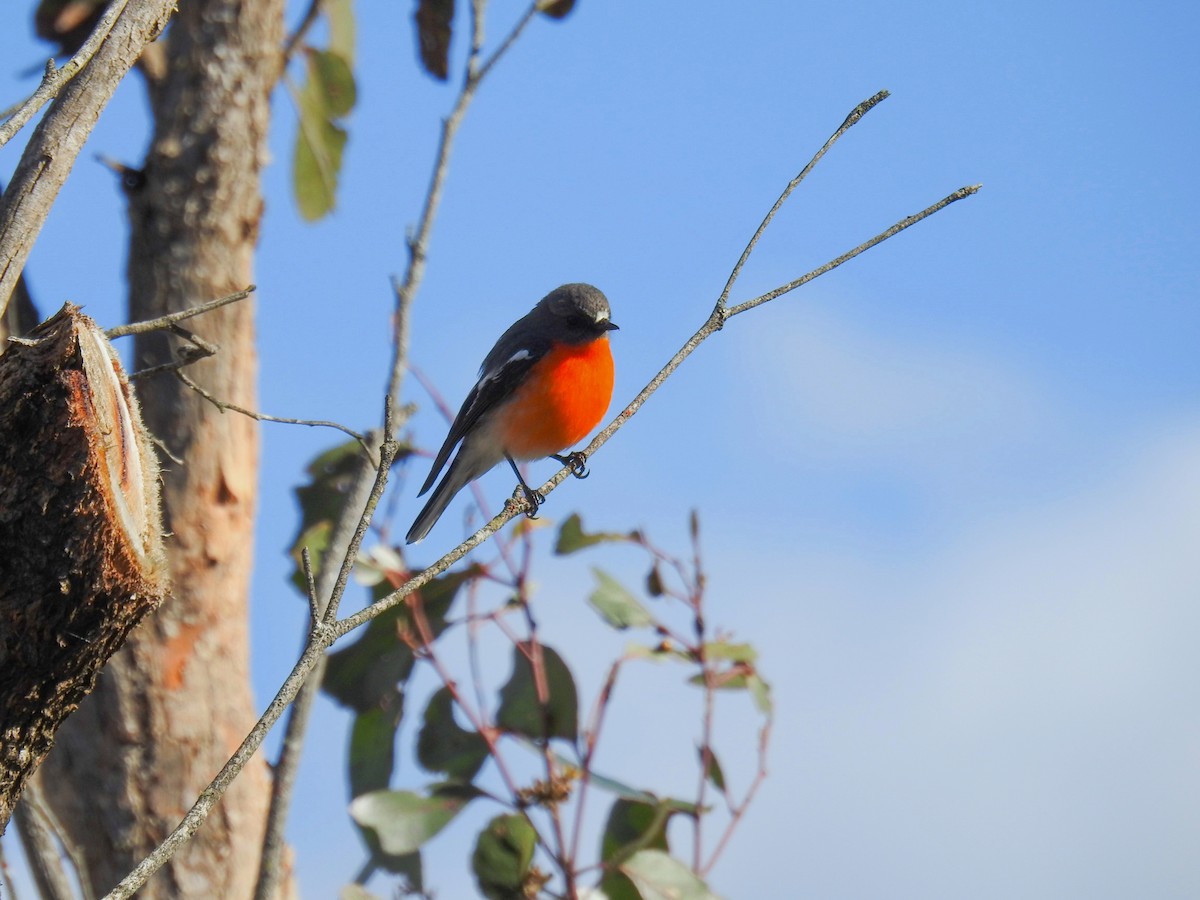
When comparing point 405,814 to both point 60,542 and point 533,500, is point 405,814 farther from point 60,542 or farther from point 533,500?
point 60,542

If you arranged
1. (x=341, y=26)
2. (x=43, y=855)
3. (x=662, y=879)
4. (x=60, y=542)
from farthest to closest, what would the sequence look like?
(x=341, y=26) < (x=662, y=879) < (x=43, y=855) < (x=60, y=542)

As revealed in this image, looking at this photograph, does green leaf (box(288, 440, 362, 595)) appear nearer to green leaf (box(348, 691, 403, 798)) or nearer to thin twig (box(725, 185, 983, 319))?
green leaf (box(348, 691, 403, 798))

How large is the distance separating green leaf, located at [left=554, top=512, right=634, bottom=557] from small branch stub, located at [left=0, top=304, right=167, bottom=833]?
2711 mm

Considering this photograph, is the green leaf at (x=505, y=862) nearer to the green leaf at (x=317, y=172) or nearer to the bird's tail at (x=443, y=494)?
the bird's tail at (x=443, y=494)

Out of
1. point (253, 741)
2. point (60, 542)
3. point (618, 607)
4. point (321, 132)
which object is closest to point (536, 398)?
point (618, 607)

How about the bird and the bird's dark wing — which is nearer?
the bird

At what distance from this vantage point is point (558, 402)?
5879mm

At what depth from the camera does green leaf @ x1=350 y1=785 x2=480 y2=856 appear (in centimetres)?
457

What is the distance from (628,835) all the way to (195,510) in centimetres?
240

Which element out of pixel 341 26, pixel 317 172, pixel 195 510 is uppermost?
pixel 341 26

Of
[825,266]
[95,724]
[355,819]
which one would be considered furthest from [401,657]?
[825,266]

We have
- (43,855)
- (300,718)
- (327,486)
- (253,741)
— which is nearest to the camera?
(253,741)

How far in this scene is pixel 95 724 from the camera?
5383mm

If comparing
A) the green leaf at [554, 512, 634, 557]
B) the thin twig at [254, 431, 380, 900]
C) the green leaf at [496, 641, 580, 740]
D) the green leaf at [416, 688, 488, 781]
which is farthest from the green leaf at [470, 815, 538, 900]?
the green leaf at [554, 512, 634, 557]
